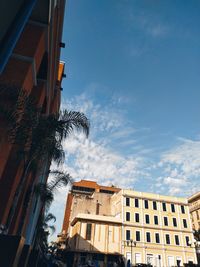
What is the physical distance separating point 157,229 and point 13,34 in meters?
40.7

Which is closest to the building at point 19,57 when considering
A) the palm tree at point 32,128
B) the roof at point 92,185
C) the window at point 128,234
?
the palm tree at point 32,128

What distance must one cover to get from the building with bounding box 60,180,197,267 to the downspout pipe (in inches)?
1298

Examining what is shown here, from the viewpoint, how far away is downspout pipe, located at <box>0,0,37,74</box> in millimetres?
2807

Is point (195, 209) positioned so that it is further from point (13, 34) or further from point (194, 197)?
point (13, 34)

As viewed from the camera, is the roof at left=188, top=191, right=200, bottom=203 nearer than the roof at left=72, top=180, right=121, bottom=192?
Yes

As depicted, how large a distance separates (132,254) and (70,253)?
10.1 metres

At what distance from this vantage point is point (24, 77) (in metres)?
5.86

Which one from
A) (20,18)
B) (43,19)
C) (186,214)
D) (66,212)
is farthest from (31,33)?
(66,212)

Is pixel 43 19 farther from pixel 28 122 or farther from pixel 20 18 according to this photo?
pixel 20 18

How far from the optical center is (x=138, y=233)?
118 feet

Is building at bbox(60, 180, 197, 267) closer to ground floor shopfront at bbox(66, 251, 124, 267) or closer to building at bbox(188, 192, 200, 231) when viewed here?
ground floor shopfront at bbox(66, 251, 124, 267)

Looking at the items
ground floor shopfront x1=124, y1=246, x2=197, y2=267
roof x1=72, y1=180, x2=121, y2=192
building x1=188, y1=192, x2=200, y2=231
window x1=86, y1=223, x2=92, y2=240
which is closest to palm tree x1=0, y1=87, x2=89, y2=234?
window x1=86, y1=223, x2=92, y2=240

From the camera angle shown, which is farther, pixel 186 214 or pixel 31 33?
pixel 186 214

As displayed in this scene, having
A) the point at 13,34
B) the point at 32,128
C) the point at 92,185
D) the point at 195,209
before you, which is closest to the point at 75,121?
the point at 32,128
